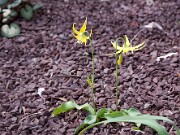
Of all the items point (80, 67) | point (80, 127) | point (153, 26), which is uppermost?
point (153, 26)

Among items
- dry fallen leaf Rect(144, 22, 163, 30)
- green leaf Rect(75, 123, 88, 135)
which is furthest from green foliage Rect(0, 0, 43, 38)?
green leaf Rect(75, 123, 88, 135)

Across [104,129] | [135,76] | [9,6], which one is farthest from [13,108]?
[9,6]

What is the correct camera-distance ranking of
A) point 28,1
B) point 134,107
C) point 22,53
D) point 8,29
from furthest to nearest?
1. point 28,1
2. point 8,29
3. point 22,53
4. point 134,107

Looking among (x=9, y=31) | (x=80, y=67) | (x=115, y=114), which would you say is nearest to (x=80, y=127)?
(x=115, y=114)

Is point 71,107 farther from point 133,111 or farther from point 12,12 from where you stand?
point 12,12

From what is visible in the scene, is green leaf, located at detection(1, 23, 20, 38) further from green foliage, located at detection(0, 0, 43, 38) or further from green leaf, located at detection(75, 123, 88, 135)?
green leaf, located at detection(75, 123, 88, 135)

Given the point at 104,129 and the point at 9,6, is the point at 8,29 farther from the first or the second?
the point at 104,129
